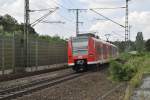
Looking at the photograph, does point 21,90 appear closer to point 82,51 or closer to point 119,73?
point 119,73

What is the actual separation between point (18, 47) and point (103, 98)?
68.0ft

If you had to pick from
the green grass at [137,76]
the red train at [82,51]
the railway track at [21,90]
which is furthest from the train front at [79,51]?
the railway track at [21,90]

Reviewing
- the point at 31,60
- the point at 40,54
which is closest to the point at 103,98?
the point at 31,60

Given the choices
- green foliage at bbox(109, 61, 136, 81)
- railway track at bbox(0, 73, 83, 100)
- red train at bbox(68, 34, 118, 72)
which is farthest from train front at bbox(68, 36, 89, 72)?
railway track at bbox(0, 73, 83, 100)

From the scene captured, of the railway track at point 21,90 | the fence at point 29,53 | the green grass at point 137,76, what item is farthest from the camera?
the fence at point 29,53

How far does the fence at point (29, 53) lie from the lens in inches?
1227

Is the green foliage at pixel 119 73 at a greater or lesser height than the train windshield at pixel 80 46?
lesser

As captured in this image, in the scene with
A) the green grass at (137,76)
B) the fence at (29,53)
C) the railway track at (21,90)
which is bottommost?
the railway track at (21,90)

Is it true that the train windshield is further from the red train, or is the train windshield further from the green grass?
the green grass

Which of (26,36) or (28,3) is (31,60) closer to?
(26,36)

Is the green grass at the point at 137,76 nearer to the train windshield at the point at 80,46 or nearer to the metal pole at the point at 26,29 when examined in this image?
the train windshield at the point at 80,46

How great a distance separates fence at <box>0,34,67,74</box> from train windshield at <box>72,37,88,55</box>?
4.17 metres

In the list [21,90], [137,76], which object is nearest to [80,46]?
[137,76]

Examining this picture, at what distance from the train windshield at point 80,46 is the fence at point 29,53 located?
417cm
